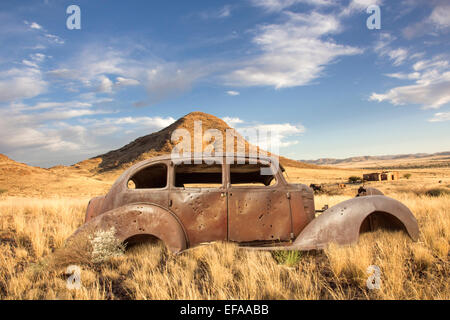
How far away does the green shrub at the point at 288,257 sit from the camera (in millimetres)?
3591

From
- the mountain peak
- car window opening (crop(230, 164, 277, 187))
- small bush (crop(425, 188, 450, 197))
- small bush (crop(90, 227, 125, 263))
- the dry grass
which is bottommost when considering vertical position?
small bush (crop(425, 188, 450, 197))

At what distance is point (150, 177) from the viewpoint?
498 centimetres

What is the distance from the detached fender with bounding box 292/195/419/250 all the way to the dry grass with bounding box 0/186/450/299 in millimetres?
168

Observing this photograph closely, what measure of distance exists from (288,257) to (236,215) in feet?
3.09

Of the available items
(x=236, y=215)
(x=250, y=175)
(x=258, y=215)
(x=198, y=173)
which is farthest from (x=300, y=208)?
(x=198, y=173)

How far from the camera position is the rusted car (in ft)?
12.6

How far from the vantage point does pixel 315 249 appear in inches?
149

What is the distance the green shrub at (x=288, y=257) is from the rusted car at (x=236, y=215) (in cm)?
8

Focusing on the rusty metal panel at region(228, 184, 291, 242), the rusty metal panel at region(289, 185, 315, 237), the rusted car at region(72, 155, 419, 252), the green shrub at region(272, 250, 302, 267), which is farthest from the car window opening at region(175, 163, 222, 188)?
the green shrub at region(272, 250, 302, 267)

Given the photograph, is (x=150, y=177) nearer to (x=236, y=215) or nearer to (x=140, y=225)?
(x=140, y=225)

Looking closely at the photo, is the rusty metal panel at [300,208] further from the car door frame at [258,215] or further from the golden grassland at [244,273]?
the golden grassland at [244,273]

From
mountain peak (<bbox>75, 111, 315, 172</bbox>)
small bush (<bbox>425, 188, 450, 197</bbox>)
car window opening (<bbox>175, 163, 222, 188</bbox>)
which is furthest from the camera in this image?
mountain peak (<bbox>75, 111, 315, 172</bbox>)

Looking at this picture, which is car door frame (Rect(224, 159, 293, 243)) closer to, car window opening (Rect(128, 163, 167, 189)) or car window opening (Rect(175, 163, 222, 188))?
car window opening (Rect(175, 163, 222, 188))
